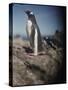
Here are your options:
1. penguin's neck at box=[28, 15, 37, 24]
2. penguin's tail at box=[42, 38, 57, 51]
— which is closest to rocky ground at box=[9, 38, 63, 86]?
penguin's tail at box=[42, 38, 57, 51]

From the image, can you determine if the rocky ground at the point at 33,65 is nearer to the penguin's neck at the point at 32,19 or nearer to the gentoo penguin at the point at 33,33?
the gentoo penguin at the point at 33,33

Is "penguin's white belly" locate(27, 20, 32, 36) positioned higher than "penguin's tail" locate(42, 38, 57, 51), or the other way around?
"penguin's white belly" locate(27, 20, 32, 36)

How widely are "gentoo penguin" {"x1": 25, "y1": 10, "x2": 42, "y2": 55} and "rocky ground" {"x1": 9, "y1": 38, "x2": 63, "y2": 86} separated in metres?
0.04

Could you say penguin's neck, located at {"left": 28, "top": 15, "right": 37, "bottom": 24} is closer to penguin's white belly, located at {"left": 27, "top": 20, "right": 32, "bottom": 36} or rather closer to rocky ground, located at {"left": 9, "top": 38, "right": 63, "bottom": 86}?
penguin's white belly, located at {"left": 27, "top": 20, "right": 32, "bottom": 36}

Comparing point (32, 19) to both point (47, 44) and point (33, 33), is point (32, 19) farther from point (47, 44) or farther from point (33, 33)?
point (47, 44)

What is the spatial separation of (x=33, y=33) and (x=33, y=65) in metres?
0.22

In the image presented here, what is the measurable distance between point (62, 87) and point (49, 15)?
53cm

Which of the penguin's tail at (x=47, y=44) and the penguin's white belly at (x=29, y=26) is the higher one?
the penguin's white belly at (x=29, y=26)

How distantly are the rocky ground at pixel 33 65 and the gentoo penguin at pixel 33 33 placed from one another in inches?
1.5

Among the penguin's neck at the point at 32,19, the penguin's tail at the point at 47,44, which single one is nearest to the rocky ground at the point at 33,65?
the penguin's tail at the point at 47,44

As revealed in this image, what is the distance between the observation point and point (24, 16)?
5.51 ft

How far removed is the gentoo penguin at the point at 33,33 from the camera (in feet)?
5.55

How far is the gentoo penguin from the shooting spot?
1691 millimetres

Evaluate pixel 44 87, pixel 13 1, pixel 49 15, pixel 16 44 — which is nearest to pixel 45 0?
pixel 49 15
